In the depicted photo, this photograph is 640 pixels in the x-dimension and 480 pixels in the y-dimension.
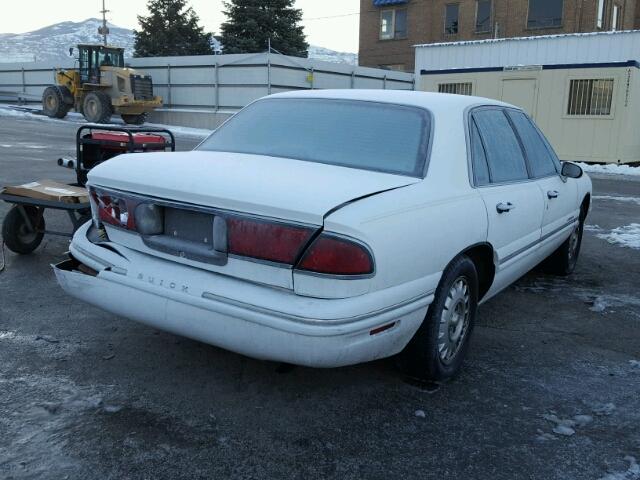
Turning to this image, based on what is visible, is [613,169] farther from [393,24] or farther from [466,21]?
[393,24]

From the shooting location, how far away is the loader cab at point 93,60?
28.0 meters

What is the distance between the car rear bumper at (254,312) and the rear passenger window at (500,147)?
4.08 feet

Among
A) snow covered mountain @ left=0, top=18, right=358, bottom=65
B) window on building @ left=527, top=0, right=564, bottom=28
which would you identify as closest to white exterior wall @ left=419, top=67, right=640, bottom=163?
window on building @ left=527, top=0, right=564, bottom=28

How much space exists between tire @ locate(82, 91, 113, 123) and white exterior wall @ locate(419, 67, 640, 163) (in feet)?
51.5

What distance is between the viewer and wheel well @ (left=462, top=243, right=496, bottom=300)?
3.63 m

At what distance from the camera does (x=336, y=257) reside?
2668mm

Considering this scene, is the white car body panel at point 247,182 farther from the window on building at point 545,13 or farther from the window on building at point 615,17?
the window on building at point 615,17

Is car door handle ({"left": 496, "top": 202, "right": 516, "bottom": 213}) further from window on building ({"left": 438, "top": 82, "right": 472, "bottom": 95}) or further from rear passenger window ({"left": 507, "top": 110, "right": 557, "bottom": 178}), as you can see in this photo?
window on building ({"left": 438, "top": 82, "right": 472, "bottom": 95})

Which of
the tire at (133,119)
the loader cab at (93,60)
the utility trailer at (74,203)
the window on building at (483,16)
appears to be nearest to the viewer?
the utility trailer at (74,203)

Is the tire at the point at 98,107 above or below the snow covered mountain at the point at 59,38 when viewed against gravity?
below

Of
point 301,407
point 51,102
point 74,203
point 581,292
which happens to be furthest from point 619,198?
point 51,102

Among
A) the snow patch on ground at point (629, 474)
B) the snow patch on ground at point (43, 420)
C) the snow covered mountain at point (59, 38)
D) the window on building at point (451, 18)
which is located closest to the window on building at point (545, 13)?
the window on building at point (451, 18)

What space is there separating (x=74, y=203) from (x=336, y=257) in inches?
126

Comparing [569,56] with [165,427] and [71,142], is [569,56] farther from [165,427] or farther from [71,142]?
[165,427]
